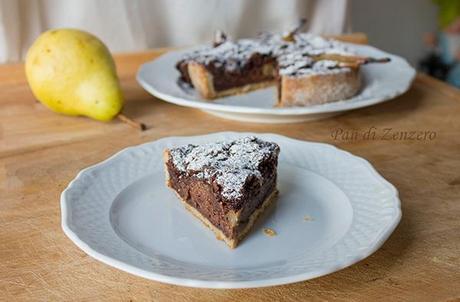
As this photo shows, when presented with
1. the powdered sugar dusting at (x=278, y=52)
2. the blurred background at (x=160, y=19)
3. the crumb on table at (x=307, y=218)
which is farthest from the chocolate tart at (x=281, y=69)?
the crumb on table at (x=307, y=218)

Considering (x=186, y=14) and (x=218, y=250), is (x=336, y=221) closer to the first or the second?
(x=218, y=250)

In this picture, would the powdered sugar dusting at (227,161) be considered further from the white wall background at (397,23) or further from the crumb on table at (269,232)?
the white wall background at (397,23)

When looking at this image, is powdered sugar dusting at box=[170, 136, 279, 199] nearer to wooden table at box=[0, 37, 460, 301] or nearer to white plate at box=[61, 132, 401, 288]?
white plate at box=[61, 132, 401, 288]

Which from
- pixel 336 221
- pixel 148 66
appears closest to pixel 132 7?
pixel 148 66

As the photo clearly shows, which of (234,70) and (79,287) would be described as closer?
(79,287)

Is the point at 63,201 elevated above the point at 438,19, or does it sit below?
above

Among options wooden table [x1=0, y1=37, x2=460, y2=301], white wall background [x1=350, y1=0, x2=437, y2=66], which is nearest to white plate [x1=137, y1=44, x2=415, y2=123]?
wooden table [x1=0, y1=37, x2=460, y2=301]

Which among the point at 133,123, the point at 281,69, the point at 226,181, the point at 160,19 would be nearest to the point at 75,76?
the point at 133,123
